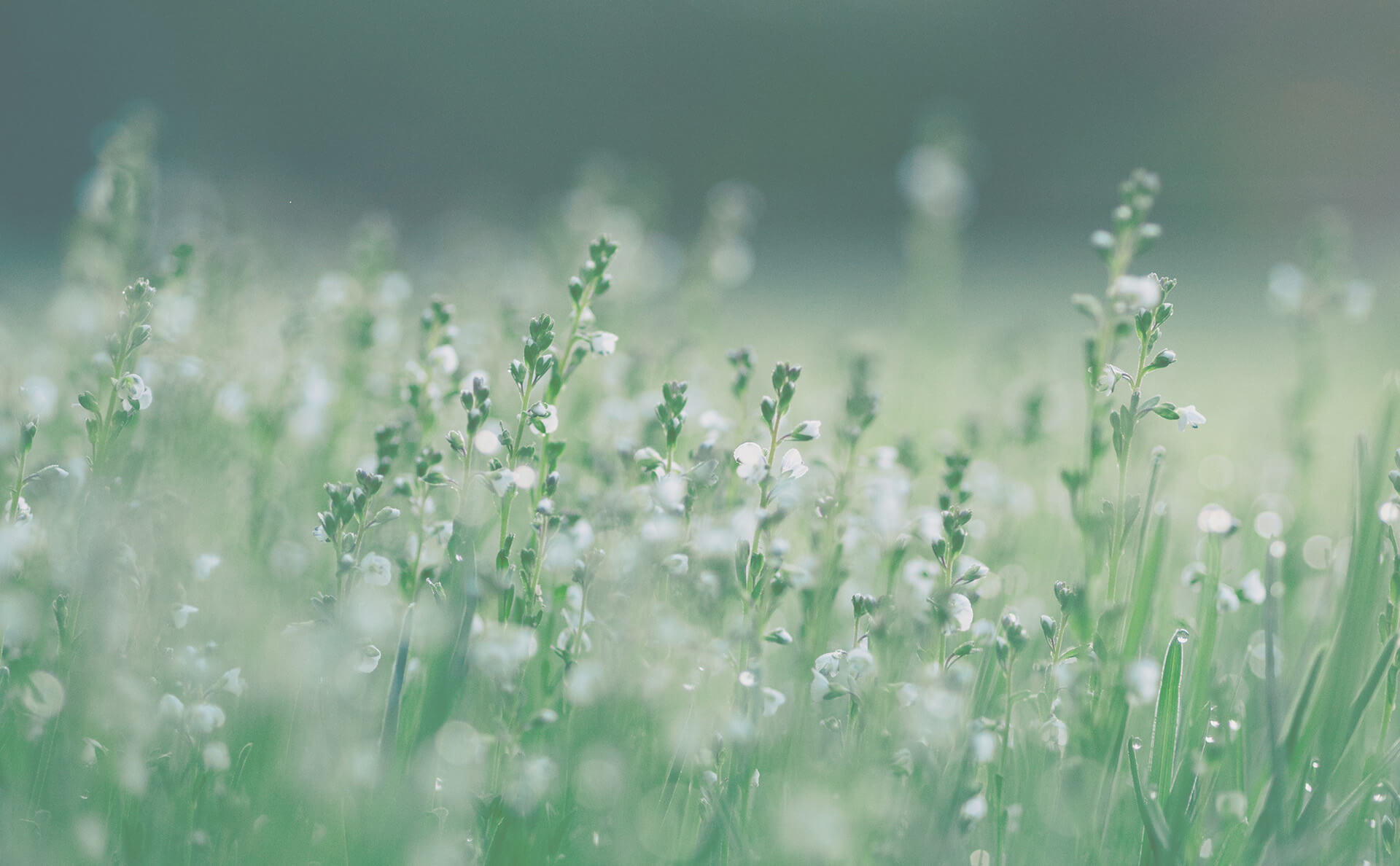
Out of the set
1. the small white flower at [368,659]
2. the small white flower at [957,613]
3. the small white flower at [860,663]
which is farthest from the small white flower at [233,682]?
the small white flower at [957,613]

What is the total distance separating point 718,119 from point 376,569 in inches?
837

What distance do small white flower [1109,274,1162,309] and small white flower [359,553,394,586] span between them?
1.69 metres

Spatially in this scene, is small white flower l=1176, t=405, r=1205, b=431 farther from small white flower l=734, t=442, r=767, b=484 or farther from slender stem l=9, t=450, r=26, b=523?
slender stem l=9, t=450, r=26, b=523

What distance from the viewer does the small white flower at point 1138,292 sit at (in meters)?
2.20

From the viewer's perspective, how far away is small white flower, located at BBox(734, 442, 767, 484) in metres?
2.09

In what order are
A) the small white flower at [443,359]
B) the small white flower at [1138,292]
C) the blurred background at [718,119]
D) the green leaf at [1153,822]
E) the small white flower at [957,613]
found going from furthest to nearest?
the blurred background at [718,119]
the small white flower at [443,359]
the small white flower at [1138,292]
the small white flower at [957,613]
the green leaf at [1153,822]

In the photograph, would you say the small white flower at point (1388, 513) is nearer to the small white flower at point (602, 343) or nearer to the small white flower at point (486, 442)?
the small white flower at point (602, 343)

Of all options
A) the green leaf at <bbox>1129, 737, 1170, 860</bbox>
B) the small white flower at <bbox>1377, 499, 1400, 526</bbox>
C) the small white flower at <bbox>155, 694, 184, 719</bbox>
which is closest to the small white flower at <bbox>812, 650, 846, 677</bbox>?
the green leaf at <bbox>1129, 737, 1170, 860</bbox>

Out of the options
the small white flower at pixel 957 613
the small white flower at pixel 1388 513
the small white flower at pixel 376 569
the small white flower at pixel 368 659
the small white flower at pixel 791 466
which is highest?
the small white flower at pixel 1388 513

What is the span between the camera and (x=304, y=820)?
1949 millimetres

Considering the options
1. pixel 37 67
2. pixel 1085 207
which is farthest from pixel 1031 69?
pixel 37 67

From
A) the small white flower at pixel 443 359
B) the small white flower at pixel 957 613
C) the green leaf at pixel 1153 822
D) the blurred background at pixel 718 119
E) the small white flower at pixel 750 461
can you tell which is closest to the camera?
the green leaf at pixel 1153 822

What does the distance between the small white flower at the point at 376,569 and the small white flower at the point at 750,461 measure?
2.58 feet

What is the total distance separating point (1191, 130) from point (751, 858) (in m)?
20.6
